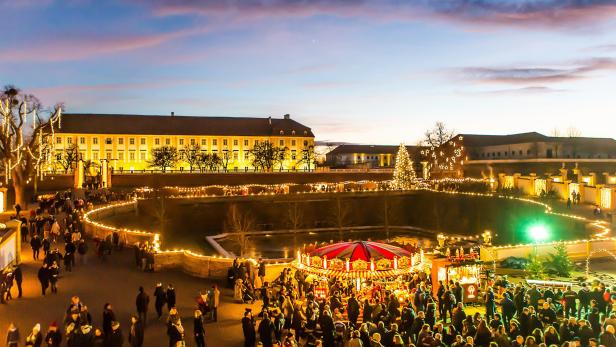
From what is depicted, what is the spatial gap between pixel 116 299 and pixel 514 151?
7515cm

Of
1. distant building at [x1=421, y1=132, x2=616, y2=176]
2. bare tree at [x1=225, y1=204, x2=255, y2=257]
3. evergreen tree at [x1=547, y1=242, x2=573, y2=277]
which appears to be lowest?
bare tree at [x1=225, y1=204, x2=255, y2=257]

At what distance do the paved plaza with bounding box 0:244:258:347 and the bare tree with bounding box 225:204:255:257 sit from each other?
84.8 ft

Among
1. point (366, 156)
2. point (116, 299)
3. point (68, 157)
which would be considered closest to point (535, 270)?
point (116, 299)

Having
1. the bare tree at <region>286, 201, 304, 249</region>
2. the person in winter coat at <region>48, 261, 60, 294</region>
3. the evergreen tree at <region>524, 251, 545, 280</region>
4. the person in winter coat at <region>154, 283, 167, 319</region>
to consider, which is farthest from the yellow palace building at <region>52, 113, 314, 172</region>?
the evergreen tree at <region>524, 251, 545, 280</region>

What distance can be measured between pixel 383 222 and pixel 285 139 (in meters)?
50.8

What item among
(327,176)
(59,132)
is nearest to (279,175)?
(327,176)

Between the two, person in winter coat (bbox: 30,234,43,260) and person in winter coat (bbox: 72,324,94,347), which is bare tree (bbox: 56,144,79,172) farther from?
person in winter coat (bbox: 72,324,94,347)

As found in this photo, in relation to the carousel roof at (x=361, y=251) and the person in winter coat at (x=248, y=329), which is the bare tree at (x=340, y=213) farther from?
the person in winter coat at (x=248, y=329)

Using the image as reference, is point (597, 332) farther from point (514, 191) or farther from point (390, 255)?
point (514, 191)

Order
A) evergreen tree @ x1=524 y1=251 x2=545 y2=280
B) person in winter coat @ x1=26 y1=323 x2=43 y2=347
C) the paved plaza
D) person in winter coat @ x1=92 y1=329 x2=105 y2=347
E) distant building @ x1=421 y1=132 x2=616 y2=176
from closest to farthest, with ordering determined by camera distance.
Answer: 1. person in winter coat @ x1=26 y1=323 x2=43 y2=347
2. person in winter coat @ x1=92 y1=329 x2=105 y2=347
3. the paved plaza
4. evergreen tree @ x1=524 y1=251 x2=545 y2=280
5. distant building @ x1=421 y1=132 x2=616 y2=176

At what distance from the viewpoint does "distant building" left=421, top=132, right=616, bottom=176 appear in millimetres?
76750

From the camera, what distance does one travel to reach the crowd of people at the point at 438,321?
10.9 m

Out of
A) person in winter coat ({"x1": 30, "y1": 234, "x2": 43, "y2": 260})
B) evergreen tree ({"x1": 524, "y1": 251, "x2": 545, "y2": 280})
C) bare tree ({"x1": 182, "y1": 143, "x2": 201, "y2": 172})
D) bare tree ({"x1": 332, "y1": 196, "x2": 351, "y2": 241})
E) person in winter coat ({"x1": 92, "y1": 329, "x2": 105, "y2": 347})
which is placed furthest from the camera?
bare tree ({"x1": 182, "y1": 143, "x2": 201, "y2": 172})

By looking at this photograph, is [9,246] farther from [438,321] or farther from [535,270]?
[535,270]
